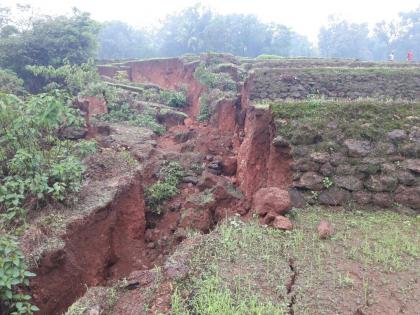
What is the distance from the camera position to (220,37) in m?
38.2

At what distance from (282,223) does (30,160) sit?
3.55m

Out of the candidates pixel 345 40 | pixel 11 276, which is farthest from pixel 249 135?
pixel 345 40

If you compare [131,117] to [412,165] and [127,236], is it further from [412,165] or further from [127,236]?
[412,165]

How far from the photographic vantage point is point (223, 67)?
17828mm

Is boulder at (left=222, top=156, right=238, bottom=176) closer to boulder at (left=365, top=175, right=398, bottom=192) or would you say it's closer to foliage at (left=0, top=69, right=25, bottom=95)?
boulder at (left=365, top=175, right=398, bottom=192)

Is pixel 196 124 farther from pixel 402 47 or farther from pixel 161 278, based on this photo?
pixel 402 47

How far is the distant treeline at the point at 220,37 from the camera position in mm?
20484

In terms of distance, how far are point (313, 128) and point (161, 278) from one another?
3.50 metres

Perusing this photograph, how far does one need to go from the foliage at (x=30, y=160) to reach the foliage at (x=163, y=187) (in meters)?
1.73

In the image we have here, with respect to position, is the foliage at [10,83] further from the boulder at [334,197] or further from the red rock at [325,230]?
the red rock at [325,230]

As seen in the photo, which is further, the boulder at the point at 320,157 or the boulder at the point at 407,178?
the boulder at the point at 320,157

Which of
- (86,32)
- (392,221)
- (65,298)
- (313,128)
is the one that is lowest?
(65,298)

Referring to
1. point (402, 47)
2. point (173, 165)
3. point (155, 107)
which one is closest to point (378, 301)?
point (173, 165)

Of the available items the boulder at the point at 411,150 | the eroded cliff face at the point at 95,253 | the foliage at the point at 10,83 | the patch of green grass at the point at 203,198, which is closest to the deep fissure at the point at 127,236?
the eroded cliff face at the point at 95,253
